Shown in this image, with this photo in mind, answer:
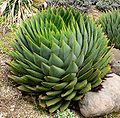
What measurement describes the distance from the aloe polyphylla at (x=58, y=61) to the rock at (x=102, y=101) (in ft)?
0.42

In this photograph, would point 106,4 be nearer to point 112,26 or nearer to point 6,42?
point 112,26

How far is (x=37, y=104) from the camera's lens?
4.58 m

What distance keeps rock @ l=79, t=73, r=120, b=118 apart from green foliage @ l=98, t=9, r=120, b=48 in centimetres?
157

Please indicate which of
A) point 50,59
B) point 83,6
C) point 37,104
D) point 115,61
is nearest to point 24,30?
point 50,59

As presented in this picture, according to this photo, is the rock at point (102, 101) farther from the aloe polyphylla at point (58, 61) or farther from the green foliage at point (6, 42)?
the green foliage at point (6, 42)

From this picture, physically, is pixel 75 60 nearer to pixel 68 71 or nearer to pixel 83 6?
pixel 68 71

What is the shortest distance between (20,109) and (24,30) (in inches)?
43.2

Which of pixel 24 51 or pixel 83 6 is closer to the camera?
pixel 24 51

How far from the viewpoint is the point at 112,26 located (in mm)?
6203

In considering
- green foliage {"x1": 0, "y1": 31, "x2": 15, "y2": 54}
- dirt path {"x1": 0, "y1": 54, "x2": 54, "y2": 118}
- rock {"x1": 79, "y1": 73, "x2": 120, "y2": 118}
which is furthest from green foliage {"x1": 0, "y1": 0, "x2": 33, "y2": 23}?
rock {"x1": 79, "y1": 73, "x2": 120, "y2": 118}

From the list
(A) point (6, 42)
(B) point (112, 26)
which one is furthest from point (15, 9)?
(B) point (112, 26)

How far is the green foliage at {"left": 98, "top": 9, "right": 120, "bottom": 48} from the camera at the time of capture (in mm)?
6168

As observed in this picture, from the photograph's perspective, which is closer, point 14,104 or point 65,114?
point 65,114

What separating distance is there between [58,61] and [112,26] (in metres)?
2.23
